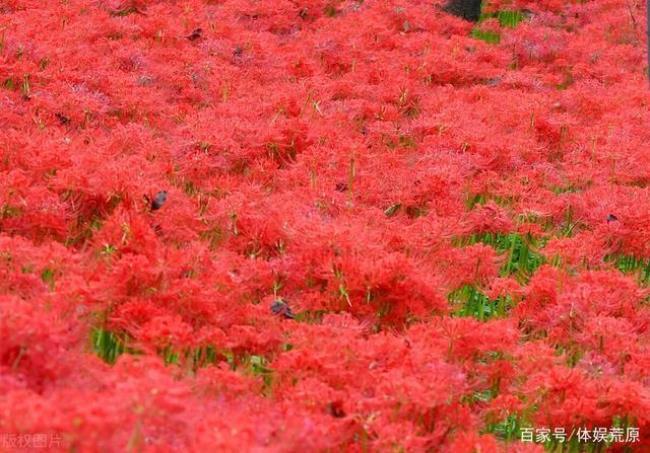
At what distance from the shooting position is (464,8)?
11.6 meters

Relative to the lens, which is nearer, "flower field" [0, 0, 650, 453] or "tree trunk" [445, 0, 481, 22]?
"flower field" [0, 0, 650, 453]

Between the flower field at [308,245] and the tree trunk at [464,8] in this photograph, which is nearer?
the flower field at [308,245]

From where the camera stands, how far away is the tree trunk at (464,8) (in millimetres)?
11555

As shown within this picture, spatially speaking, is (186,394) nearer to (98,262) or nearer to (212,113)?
(98,262)

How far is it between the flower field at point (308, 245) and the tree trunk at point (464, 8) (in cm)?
213

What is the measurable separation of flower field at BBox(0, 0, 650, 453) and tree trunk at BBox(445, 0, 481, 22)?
2131 millimetres

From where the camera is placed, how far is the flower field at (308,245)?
3420mm

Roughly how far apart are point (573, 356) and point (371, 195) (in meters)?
2.04

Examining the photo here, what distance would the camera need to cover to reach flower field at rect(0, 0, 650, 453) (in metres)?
3.42

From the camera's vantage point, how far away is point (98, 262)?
4402 mm

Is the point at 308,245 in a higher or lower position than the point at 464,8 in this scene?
higher

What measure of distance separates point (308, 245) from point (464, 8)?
749 cm

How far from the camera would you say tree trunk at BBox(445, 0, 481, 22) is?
11.6m

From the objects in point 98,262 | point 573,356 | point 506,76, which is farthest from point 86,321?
point 506,76
